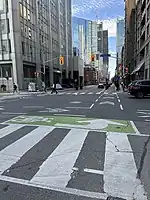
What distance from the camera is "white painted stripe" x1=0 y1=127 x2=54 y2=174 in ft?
16.1

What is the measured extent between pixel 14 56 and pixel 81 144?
135 ft

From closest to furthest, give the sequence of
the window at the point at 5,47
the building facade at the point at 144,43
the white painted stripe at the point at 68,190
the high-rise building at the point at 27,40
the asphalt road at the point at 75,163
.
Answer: the white painted stripe at the point at 68,190, the asphalt road at the point at 75,163, the building facade at the point at 144,43, the high-rise building at the point at 27,40, the window at the point at 5,47

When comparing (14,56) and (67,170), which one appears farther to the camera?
(14,56)

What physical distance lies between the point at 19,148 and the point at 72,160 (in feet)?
5.61

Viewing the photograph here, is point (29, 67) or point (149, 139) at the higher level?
point (29, 67)

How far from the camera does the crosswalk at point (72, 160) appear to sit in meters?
3.90

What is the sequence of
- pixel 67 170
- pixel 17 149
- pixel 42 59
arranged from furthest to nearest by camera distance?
pixel 42 59
pixel 17 149
pixel 67 170

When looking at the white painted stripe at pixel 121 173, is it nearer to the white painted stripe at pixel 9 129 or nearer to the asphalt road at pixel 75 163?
the asphalt road at pixel 75 163

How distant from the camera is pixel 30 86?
1810 inches

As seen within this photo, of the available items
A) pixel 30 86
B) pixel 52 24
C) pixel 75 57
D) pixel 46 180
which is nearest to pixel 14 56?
pixel 30 86

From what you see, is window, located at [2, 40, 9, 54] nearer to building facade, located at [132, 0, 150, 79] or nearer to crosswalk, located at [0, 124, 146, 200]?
building facade, located at [132, 0, 150, 79]

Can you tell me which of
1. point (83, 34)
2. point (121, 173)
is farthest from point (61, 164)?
point (83, 34)

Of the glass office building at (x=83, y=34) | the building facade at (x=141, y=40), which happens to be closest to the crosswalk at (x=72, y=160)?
the building facade at (x=141, y=40)

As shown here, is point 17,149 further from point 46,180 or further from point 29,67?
point 29,67
